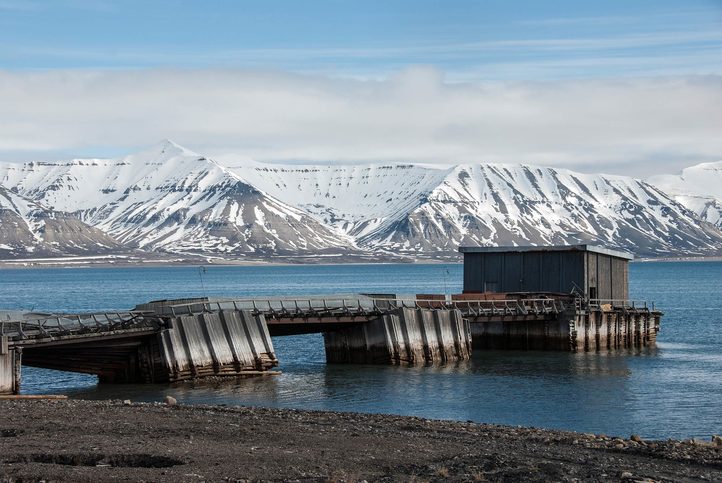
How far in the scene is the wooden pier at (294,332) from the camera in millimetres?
55531

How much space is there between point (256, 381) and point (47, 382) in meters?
12.3

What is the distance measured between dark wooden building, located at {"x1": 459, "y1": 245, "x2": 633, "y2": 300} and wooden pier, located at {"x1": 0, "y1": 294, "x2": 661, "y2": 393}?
1.72 meters

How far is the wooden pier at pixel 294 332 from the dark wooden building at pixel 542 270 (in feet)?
5.65

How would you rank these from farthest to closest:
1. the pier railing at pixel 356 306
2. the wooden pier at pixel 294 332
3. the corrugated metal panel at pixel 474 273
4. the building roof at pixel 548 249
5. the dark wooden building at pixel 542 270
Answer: the corrugated metal panel at pixel 474 273
the dark wooden building at pixel 542 270
the building roof at pixel 548 249
the pier railing at pixel 356 306
the wooden pier at pixel 294 332

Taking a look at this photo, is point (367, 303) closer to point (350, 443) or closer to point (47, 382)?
point (47, 382)

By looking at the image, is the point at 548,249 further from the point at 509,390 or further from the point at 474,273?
the point at 509,390

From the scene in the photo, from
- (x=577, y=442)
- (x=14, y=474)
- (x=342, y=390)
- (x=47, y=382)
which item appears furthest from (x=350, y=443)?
(x=47, y=382)

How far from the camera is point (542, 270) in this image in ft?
268

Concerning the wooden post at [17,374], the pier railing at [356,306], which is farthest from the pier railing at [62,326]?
the pier railing at [356,306]

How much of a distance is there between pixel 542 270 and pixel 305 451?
53175 millimetres

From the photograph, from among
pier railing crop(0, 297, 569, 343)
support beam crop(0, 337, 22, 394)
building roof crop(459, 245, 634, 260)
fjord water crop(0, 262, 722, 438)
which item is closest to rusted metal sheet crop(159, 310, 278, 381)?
fjord water crop(0, 262, 722, 438)

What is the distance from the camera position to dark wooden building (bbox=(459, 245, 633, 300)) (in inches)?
3167

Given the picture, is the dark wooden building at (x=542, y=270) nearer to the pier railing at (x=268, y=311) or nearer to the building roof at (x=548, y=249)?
the building roof at (x=548, y=249)

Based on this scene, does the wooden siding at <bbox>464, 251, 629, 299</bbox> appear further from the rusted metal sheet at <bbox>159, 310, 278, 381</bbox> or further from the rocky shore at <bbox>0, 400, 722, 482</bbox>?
the rocky shore at <bbox>0, 400, 722, 482</bbox>
